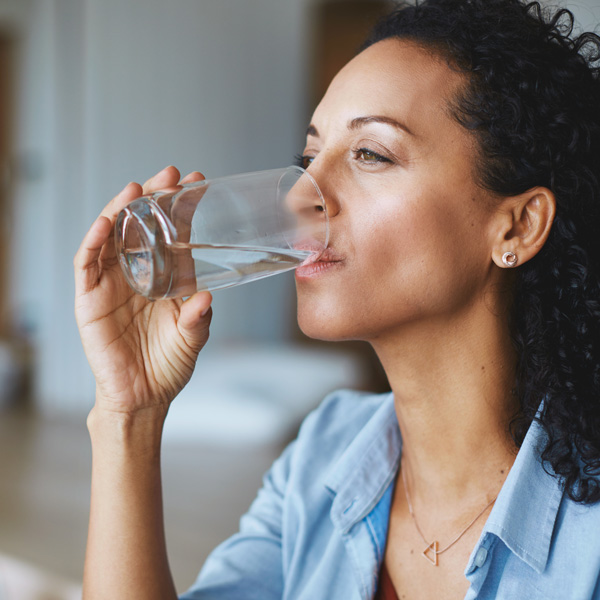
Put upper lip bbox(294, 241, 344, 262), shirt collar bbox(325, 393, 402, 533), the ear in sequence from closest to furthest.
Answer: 1. upper lip bbox(294, 241, 344, 262)
2. the ear
3. shirt collar bbox(325, 393, 402, 533)

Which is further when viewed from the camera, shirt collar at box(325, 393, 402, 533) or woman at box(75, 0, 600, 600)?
shirt collar at box(325, 393, 402, 533)

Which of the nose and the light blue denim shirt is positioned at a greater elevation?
the nose

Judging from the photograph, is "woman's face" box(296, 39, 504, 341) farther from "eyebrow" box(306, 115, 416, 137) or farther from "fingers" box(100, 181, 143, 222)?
"fingers" box(100, 181, 143, 222)

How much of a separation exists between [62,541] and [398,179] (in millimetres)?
1419

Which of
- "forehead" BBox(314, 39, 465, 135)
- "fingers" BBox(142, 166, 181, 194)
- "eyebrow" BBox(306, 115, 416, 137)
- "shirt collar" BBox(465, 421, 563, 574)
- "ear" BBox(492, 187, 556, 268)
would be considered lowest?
"shirt collar" BBox(465, 421, 563, 574)

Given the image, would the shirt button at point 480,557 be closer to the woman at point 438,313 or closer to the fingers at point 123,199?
the woman at point 438,313

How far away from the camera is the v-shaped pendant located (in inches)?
45.1

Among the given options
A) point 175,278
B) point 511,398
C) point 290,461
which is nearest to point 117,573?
point 290,461

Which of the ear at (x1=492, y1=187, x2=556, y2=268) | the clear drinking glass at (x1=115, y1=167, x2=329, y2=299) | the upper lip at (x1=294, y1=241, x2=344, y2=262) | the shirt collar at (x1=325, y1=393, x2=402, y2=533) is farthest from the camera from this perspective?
the shirt collar at (x1=325, y1=393, x2=402, y2=533)

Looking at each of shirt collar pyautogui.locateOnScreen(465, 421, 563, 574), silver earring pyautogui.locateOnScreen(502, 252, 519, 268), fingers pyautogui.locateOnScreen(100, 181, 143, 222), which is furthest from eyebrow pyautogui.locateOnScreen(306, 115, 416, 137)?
shirt collar pyautogui.locateOnScreen(465, 421, 563, 574)

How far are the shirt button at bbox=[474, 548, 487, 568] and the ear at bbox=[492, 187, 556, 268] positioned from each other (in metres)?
0.43

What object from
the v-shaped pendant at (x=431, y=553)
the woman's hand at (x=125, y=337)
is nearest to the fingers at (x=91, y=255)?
the woman's hand at (x=125, y=337)

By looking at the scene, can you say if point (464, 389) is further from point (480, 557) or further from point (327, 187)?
point (327, 187)

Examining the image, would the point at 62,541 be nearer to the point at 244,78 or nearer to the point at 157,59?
the point at 157,59
